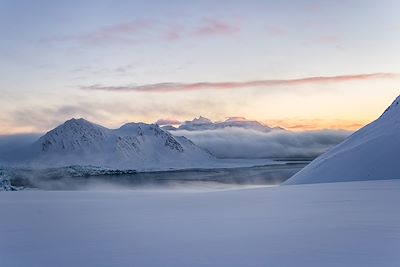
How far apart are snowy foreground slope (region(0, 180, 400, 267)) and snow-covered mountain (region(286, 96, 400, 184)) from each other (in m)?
23.1

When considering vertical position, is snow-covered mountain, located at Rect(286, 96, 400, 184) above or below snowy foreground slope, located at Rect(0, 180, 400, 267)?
above

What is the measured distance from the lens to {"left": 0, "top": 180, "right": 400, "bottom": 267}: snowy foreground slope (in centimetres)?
760

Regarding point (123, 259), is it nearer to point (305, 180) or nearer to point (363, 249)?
point (363, 249)

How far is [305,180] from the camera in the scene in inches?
1644

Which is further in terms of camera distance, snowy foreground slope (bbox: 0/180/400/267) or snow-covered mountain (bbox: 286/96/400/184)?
snow-covered mountain (bbox: 286/96/400/184)

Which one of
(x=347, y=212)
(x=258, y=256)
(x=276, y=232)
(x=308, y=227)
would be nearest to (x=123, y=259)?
(x=258, y=256)

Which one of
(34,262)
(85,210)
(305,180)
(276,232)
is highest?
(305,180)

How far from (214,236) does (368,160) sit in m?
32.7

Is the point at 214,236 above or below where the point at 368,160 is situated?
below

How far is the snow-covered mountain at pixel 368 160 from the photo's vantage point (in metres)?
37.3

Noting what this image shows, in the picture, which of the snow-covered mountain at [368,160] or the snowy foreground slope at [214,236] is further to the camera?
the snow-covered mountain at [368,160]

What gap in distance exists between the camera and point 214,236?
9.84 m

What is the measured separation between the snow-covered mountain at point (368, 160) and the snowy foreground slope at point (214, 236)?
23.1 metres

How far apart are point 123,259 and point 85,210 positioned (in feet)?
28.9
